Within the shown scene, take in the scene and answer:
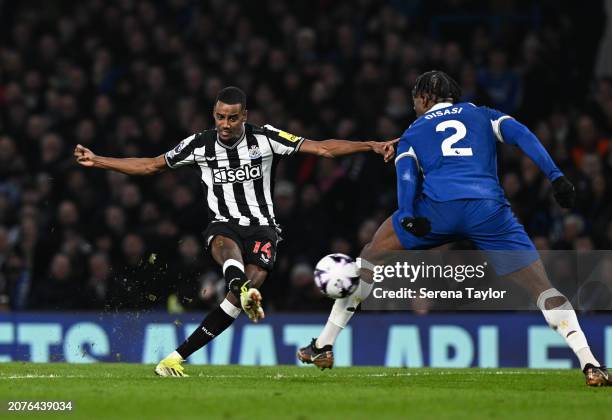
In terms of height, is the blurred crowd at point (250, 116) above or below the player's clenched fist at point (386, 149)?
above

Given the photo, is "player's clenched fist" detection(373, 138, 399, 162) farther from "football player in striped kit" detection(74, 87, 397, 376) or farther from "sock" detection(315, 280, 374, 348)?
"sock" detection(315, 280, 374, 348)

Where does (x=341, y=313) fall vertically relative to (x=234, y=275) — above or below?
below

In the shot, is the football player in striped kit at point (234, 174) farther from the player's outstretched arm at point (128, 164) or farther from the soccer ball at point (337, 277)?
the soccer ball at point (337, 277)

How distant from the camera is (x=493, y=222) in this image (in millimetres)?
8508

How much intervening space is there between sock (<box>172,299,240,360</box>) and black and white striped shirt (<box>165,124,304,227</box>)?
661mm

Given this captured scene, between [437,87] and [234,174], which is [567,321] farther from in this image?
[234,174]

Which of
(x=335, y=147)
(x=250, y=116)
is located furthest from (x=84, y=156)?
(x=250, y=116)

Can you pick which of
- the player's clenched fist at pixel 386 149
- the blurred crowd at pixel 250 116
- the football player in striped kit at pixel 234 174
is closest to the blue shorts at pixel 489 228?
the player's clenched fist at pixel 386 149

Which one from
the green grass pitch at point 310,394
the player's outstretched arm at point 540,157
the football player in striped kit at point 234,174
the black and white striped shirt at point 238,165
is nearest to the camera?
the green grass pitch at point 310,394

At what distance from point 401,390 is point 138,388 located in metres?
1.63

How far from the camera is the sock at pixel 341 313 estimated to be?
894 centimetres

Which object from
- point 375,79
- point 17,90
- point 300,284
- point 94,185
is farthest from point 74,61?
point 300,284

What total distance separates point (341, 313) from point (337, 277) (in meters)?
0.39

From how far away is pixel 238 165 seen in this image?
30.9ft
